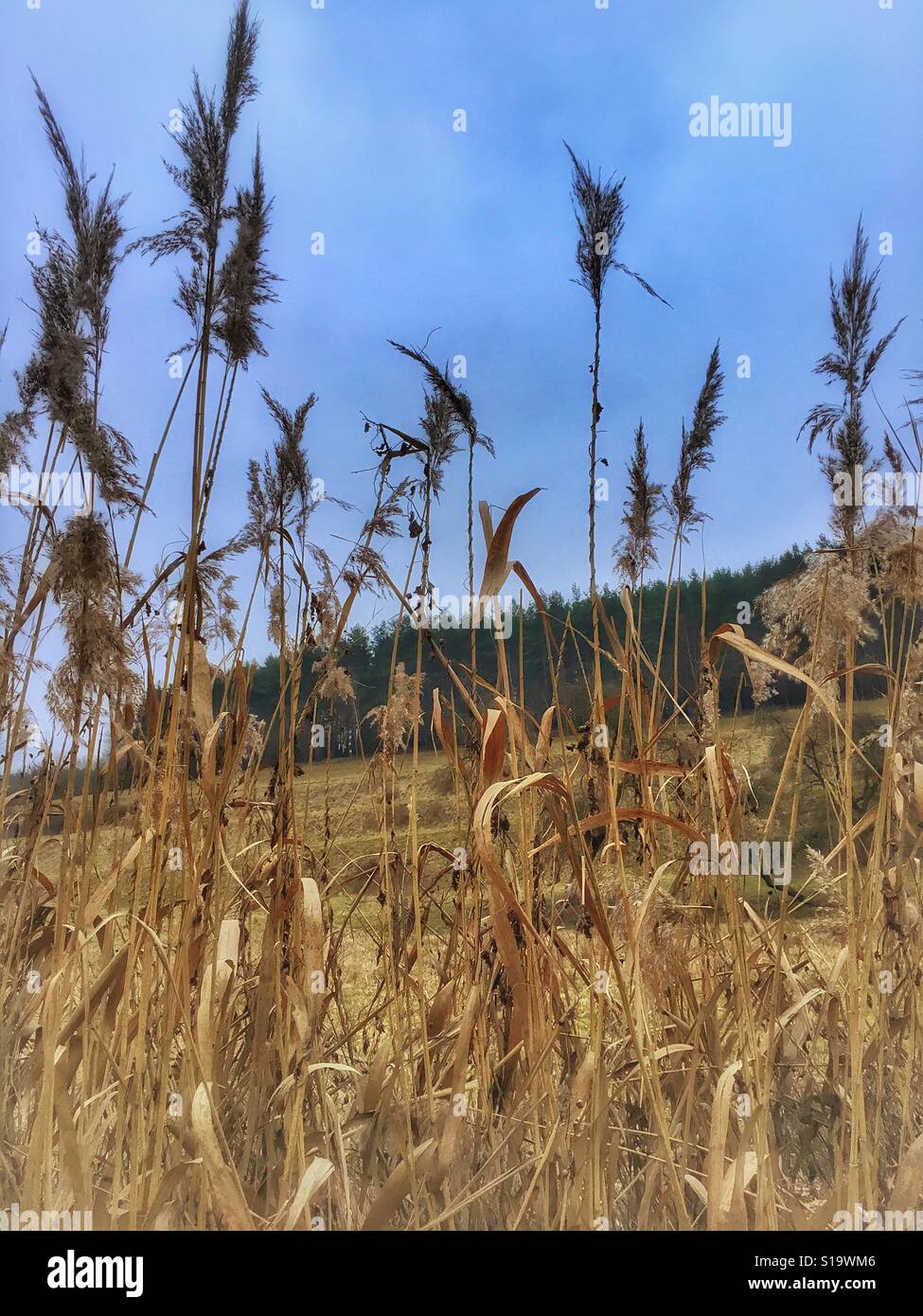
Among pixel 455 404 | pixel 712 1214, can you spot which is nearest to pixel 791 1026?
pixel 712 1214

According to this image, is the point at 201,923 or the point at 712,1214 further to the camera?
the point at 201,923

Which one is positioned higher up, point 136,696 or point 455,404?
point 455,404

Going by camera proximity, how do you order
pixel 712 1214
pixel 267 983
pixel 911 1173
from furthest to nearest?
pixel 267 983 → pixel 911 1173 → pixel 712 1214

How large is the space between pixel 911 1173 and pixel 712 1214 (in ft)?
1.30

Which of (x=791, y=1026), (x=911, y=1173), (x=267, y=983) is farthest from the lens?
(x=791, y=1026)

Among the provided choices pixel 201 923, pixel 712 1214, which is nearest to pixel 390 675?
pixel 201 923

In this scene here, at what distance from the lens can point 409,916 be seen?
78.4 inches

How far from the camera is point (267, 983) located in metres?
1.66

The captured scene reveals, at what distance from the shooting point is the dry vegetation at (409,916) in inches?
58.1

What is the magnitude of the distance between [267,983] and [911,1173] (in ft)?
3.88

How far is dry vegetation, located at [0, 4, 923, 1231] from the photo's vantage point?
1.48m
